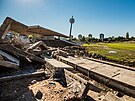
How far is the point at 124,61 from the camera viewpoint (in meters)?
5.43

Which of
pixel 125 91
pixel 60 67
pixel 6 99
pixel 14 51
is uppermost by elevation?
pixel 14 51

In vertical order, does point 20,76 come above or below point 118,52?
below

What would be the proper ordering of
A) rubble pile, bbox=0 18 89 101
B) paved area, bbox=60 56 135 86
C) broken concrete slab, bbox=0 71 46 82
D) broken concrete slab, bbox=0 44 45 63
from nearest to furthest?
1. rubble pile, bbox=0 18 89 101
2. paved area, bbox=60 56 135 86
3. broken concrete slab, bbox=0 71 46 82
4. broken concrete slab, bbox=0 44 45 63

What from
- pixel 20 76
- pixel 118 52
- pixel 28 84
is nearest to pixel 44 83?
pixel 28 84

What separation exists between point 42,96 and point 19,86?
2.86 feet

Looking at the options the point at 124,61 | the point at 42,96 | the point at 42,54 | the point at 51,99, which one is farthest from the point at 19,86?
the point at 124,61

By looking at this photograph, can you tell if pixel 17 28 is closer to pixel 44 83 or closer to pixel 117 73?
pixel 44 83

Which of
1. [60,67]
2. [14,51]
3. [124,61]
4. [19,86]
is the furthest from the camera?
[124,61]

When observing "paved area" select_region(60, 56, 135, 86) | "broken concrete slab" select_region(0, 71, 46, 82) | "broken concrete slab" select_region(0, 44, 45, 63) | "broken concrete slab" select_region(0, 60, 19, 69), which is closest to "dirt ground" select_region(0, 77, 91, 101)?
"broken concrete slab" select_region(0, 71, 46, 82)

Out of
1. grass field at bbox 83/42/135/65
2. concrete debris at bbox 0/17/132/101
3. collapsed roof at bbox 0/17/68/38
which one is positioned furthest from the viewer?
grass field at bbox 83/42/135/65

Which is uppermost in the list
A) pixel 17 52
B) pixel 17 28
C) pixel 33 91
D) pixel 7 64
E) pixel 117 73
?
pixel 17 28

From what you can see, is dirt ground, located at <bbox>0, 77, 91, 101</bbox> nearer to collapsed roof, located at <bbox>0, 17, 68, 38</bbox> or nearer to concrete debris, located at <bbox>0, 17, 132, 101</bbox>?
concrete debris, located at <bbox>0, 17, 132, 101</bbox>

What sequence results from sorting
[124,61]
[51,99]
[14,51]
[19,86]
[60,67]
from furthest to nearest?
[124,61] → [14,51] → [60,67] → [19,86] → [51,99]

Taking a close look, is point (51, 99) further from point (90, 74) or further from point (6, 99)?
point (90, 74)
